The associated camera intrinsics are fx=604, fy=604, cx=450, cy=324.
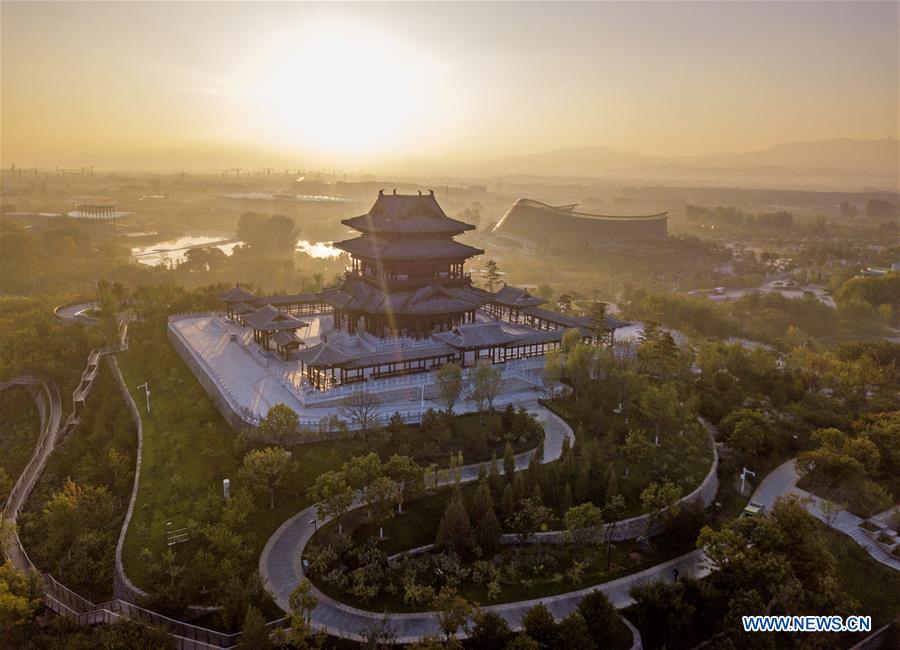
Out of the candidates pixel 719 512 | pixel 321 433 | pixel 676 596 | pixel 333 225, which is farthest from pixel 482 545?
pixel 333 225

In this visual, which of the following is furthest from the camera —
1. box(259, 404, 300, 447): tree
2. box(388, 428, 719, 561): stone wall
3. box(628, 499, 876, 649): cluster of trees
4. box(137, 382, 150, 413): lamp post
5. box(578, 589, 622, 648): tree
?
box(137, 382, 150, 413): lamp post

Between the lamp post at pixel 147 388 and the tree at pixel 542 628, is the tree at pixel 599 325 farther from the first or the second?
the lamp post at pixel 147 388

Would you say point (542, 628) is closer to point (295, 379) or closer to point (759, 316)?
point (295, 379)

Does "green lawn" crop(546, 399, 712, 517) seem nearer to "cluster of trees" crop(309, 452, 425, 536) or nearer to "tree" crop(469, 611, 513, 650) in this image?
"tree" crop(469, 611, 513, 650)

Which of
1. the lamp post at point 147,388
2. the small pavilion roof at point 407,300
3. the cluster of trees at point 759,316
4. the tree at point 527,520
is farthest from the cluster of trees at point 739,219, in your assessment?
the lamp post at point 147,388

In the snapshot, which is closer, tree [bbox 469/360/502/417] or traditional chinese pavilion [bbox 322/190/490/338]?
tree [bbox 469/360/502/417]

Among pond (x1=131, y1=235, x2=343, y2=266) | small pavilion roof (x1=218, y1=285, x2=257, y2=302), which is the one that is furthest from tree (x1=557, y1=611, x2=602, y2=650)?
pond (x1=131, y1=235, x2=343, y2=266)
